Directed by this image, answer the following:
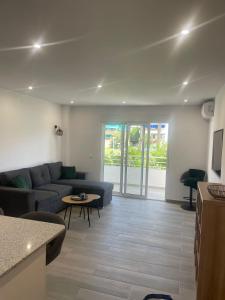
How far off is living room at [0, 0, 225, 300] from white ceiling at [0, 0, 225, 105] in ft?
0.05

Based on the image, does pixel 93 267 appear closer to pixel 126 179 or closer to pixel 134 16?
pixel 134 16

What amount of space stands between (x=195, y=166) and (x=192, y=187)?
68 cm

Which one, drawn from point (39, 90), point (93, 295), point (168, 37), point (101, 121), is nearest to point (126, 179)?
point (101, 121)

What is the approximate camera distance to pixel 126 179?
21.6ft

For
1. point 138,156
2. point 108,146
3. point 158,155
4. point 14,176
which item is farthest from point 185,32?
point 108,146

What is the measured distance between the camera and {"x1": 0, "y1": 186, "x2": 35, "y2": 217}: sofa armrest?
12.9ft

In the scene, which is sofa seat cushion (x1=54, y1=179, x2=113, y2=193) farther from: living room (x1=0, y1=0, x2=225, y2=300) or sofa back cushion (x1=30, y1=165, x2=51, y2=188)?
sofa back cushion (x1=30, y1=165, x2=51, y2=188)

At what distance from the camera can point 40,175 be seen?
542cm

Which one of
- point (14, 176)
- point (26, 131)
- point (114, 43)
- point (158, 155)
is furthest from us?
point (158, 155)

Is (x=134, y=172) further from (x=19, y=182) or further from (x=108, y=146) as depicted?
(x=19, y=182)

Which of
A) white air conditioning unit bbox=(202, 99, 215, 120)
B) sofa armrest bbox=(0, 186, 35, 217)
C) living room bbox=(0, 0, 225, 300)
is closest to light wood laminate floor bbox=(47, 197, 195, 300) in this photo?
living room bbox=(0, 0, 225, 300)

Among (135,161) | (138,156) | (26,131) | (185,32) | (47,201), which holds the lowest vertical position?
(47,201)

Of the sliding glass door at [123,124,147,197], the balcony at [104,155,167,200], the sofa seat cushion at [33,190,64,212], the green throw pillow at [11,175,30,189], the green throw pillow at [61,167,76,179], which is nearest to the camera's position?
the sofa seat cushion at [33,190,64,212]

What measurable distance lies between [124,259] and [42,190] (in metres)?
2.48
